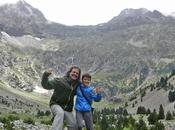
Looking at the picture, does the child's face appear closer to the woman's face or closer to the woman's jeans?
the woman's face

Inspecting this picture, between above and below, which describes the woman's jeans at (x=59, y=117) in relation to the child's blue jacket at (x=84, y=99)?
below

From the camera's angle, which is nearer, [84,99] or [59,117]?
[59,117]

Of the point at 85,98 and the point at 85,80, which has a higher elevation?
the point at 85,80

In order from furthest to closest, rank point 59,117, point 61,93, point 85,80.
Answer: point 85,80, point 61,93, point 59,117

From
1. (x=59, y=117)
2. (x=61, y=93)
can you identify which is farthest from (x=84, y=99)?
(x=59, y=117)

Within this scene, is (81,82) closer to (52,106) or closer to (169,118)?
(52,106)

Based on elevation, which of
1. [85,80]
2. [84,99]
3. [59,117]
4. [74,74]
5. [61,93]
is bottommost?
[59,117]

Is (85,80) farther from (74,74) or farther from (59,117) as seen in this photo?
(59,117)

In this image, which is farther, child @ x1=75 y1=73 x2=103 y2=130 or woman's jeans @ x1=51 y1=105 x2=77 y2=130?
child @ x1=75 y1=73 x2=103 y2=130

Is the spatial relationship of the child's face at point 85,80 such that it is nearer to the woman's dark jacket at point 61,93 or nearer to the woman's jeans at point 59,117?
the woman's dark jacket at point 61,93

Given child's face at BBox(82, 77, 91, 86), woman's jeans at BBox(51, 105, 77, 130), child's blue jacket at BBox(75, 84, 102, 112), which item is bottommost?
woman's jeans at BBox(51, 105, 77, 130)

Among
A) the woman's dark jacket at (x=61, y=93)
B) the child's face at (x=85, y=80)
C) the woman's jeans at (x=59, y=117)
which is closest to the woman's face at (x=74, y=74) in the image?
the woman's dark jacket at (x=61, y=93)

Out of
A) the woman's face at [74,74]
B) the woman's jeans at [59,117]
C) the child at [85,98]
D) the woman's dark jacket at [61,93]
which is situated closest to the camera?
the woman's jeans at [59,117]

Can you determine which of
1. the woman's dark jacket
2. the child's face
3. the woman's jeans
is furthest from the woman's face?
the woman's jeans
